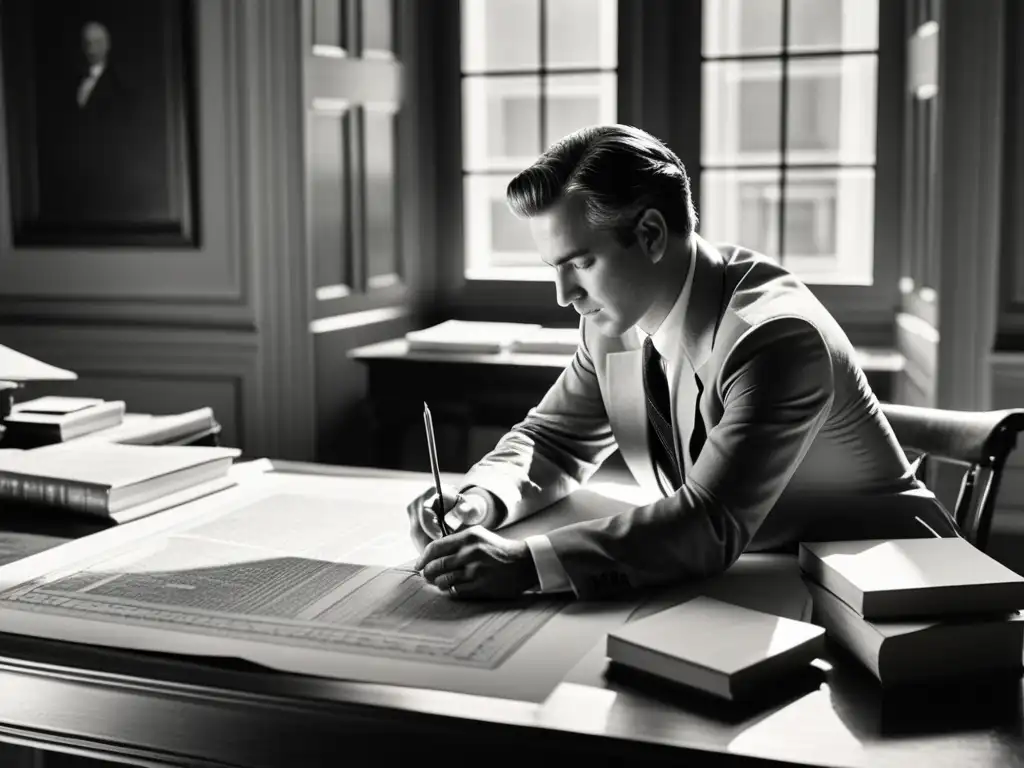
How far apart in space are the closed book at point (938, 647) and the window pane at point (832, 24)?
282 centimetres

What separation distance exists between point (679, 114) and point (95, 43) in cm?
184

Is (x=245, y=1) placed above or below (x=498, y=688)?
above

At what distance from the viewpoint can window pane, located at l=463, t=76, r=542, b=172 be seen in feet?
13.6

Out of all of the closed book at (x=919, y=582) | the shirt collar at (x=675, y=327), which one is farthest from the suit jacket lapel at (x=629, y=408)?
the closed book at (x=919, y=582)

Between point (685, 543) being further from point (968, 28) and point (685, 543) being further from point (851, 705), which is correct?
point (968, 28)

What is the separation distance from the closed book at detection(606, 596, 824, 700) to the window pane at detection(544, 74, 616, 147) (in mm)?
2879

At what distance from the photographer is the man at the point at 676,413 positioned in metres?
1.64

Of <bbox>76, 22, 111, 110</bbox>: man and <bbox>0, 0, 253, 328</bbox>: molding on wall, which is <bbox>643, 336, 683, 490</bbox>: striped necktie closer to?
<bbox>0, 0, 253, 328</bbox>: molding on wall

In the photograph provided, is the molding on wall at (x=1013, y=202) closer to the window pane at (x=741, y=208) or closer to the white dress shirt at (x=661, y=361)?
the window pane at (x=741, y=208)

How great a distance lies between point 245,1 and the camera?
3.58m

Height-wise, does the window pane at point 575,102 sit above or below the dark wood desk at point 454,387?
above

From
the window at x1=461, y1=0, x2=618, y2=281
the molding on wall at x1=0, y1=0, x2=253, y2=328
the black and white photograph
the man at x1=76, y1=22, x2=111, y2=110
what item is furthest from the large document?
the window at x1=461, y1=0, x2=618, y2=281

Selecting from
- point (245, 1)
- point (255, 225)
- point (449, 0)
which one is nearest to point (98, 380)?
point (255, 225)

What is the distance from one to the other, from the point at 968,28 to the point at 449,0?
1.78 metres
